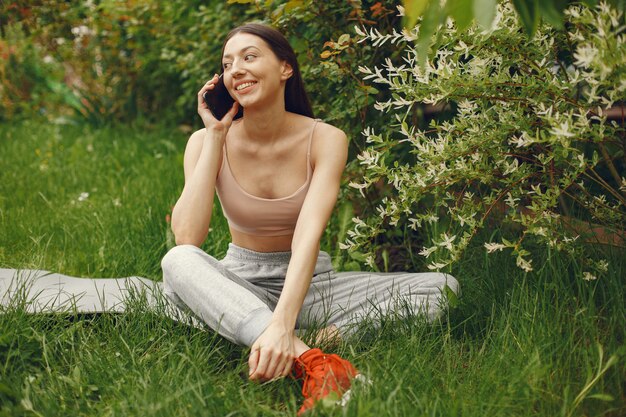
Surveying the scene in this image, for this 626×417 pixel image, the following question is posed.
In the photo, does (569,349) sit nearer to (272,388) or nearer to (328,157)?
(272,388)

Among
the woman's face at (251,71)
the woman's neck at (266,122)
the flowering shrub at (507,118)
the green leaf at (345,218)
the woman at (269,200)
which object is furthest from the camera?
the green leaf at (345,218)

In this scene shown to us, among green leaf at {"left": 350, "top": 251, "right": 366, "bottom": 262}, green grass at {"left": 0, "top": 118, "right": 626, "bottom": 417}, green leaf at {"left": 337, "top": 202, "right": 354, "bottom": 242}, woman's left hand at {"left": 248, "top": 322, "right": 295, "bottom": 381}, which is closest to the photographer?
green grass at {"left": 0, "top": 118, "right": 626, "bottom": 417}

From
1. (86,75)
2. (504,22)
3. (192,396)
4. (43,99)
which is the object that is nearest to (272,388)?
(192,396)

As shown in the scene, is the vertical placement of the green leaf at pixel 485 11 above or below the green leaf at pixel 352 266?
above

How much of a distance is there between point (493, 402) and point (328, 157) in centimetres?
120

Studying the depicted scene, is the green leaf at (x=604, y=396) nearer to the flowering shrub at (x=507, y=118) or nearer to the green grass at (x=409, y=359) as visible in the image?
the green grass at (x=409, y=359)

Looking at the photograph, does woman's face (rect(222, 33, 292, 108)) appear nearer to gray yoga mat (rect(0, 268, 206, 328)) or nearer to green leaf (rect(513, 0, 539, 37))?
gray yoga mat (rect(0, 268, 206, 328))

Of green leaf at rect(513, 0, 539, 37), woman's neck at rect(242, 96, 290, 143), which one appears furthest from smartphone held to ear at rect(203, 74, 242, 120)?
green leaf at rect(513, 0, 539, 37)

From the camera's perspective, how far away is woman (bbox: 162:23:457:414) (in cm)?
276

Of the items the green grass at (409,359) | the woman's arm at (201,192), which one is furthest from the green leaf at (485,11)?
the woman's arm at (201,192)

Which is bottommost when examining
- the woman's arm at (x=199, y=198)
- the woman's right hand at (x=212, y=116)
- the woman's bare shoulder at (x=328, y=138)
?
the woman's arm at (x=199, y=198)

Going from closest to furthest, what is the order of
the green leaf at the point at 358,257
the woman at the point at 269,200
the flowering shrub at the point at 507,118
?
the flowering shrub at the point at 507,118 → the woman at the point at 269,200 → the green leaf at the point at 358,257

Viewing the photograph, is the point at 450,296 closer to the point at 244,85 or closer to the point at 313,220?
the point at 313,220

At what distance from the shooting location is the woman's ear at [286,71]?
9.91 feet
